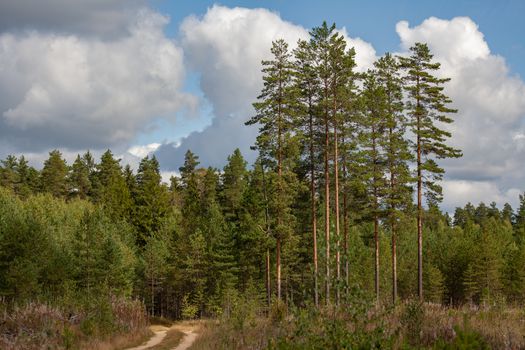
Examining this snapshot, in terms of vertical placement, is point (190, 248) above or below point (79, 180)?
below

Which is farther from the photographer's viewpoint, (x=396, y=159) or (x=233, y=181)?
(x=233, y=181)

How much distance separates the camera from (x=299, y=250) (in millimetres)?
42094

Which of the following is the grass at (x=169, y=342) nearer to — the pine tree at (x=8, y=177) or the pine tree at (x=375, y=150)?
the pine tree at (x=375, y=150)

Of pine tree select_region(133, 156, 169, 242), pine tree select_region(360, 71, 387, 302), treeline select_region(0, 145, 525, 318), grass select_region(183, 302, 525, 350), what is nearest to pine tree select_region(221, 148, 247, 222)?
treeline select_region(0, 145, 525, 318)

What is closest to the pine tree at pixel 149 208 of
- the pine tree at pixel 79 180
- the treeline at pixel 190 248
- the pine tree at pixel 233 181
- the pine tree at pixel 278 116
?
the treeline at pixel 190 248

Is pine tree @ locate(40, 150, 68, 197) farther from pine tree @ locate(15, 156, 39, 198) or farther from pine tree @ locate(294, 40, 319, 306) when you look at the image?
pine tree @ locate(294, 40, 319, 306)

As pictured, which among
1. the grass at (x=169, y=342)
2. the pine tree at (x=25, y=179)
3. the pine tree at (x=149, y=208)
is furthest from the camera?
the pine tree at (x=25, y=179)

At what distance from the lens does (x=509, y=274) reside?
193 ft

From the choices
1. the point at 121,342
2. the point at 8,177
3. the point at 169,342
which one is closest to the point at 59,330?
the point at 121,342

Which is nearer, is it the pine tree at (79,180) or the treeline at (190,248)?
the treeline at (190,248)

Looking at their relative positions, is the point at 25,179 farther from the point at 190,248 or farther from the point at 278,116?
the point at 278,116

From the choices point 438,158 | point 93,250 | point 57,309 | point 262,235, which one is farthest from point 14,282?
point 438,158

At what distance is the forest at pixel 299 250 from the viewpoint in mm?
9984

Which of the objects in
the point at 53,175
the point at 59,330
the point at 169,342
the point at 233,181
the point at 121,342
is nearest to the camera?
the point at 59,330
